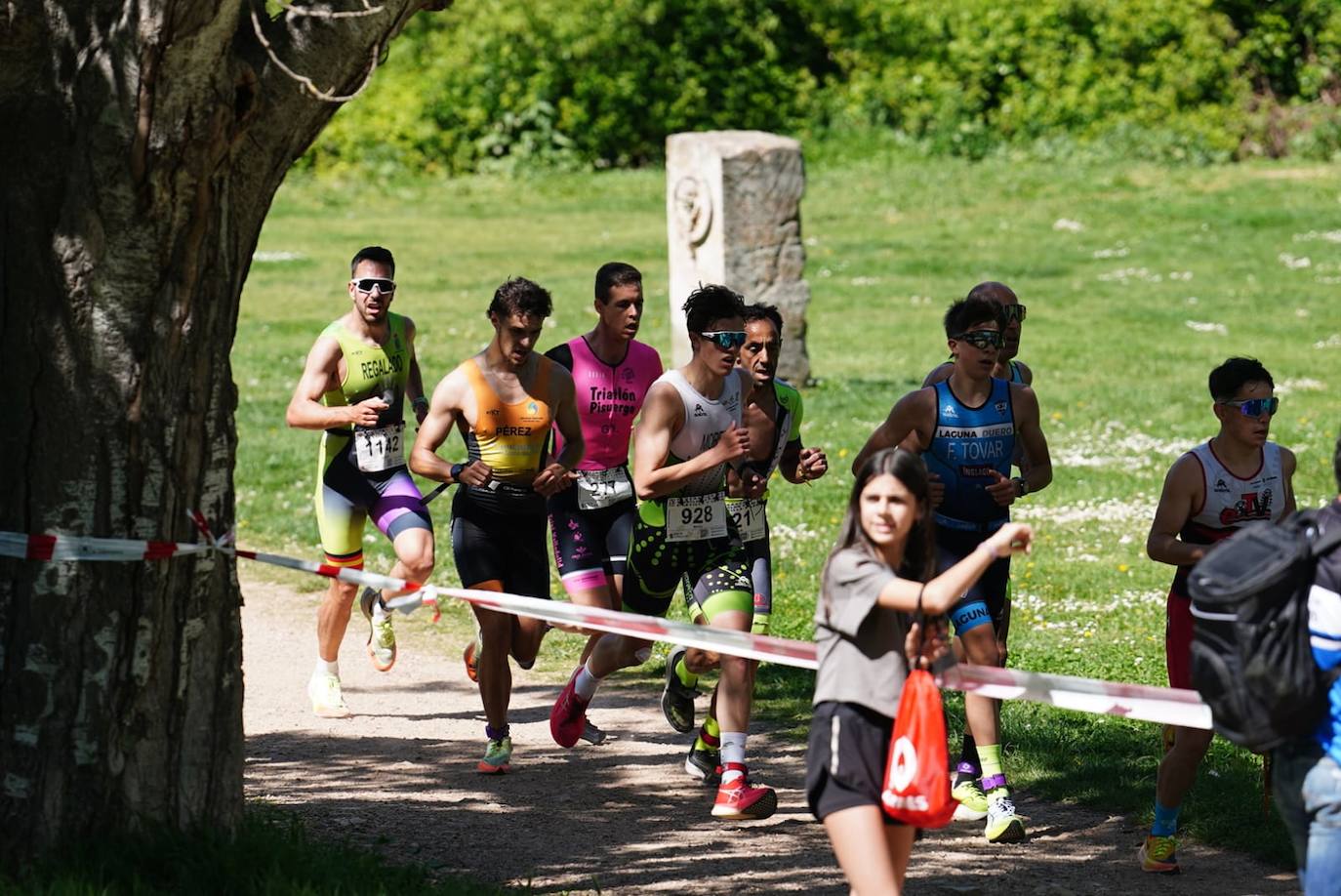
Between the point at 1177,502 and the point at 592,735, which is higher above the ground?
the point at 1177,502

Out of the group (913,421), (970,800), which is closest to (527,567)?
(913,421)

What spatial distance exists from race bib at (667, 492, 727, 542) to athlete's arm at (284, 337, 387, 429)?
1.58 meters

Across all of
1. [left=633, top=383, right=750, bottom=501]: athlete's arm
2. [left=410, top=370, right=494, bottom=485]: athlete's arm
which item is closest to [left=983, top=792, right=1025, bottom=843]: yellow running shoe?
[left=633, top=383, right=750, bottom=501]: athlete's arm

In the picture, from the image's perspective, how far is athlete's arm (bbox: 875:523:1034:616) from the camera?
5082 mm

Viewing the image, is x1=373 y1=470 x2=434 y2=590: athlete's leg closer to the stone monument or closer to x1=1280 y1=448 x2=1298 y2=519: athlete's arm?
x1=1280 y1=448 x2=1298 y2=519: athlete's arm

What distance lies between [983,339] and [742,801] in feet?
6.49

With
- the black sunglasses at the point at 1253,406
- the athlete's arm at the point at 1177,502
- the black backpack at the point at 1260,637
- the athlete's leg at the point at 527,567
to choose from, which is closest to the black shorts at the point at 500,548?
the athlete's leg at the point at 527,567

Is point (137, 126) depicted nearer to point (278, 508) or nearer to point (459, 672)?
point (459, 672)

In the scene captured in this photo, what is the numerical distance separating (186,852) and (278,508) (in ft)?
26.8

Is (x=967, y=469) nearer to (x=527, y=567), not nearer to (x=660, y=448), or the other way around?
(x=660, y=448)

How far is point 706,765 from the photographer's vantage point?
26.8 feet

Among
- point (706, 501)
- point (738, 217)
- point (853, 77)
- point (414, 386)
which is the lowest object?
point (706, 501)

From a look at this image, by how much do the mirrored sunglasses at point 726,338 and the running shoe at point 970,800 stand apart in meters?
1.93

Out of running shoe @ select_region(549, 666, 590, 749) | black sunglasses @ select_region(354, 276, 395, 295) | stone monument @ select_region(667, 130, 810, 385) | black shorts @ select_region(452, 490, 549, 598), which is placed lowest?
running shoe @ select_region(549, 666, 590, 749)
